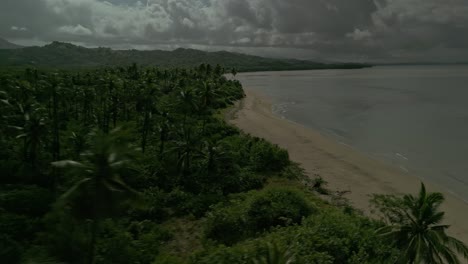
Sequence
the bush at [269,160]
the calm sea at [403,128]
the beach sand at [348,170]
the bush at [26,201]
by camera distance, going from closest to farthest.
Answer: the bush at [26,201] < the beach sand at [348,170] < the bush at [269,160] < the calm sea at [403,128]

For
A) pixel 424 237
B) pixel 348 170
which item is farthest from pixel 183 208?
pixel 348 170

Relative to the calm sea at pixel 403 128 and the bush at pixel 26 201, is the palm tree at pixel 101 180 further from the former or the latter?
the calm sea at pixel 403 128

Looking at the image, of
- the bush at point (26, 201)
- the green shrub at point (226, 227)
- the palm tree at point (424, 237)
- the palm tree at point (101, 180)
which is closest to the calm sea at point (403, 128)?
the palm tree at point (424, 237)

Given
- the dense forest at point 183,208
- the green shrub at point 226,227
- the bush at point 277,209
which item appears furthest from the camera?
the bush at point 277,209

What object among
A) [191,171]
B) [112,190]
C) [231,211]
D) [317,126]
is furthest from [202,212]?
[317,126]

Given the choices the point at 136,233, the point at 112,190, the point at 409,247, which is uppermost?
the point at 112,190

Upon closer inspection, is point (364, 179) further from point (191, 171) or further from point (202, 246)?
point (202, 246)

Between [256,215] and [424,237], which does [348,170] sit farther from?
[424,237]
